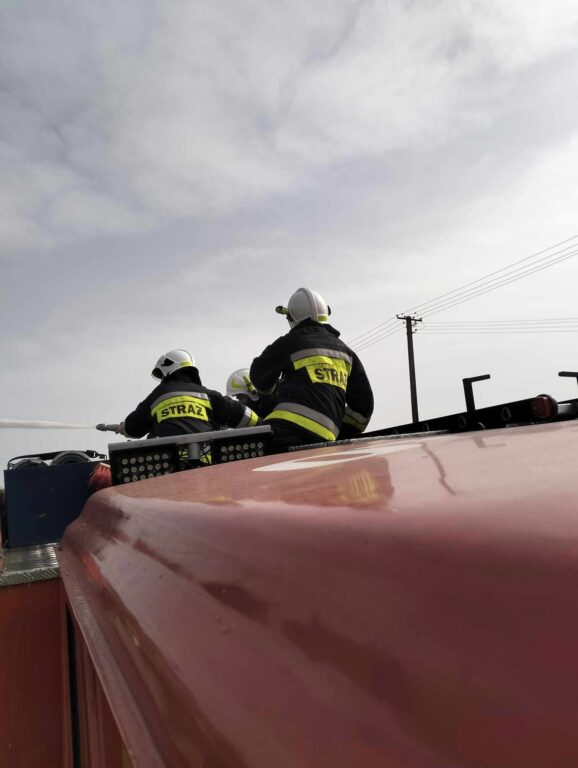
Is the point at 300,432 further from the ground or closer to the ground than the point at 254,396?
closer to the ground

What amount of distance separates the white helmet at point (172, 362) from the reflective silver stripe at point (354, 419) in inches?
85.6

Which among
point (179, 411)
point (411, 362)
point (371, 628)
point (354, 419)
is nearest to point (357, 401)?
point (354, 419)

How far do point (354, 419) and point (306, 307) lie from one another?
910 mm

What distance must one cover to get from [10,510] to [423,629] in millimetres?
3517

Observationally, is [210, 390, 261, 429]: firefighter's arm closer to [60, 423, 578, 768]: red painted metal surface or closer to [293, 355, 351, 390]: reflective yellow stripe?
[293, 355, 351, 390]: reflective yellow stripe

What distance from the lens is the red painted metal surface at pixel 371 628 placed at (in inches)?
12.8

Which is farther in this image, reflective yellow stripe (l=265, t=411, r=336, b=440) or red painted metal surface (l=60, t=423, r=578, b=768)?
reflective yellow stripe (l=265, t=411, r=336, b=440)

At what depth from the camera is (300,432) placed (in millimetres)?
4023

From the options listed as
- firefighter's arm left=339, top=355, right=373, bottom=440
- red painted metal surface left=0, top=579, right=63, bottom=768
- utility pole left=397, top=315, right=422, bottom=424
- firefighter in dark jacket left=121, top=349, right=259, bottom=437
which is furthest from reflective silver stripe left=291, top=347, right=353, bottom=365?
utility pole left=397, top=315, right=422, bottom=424

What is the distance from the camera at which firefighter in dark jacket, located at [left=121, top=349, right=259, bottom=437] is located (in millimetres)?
5590

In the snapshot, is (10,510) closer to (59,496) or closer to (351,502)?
(59,496)

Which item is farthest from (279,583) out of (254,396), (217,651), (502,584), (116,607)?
(254,396)

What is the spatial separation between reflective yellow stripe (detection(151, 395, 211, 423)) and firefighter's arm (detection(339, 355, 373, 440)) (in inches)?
62.9

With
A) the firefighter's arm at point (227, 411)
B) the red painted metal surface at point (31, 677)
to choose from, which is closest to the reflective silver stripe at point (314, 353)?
the firefighter's arm at point (227, 411)
